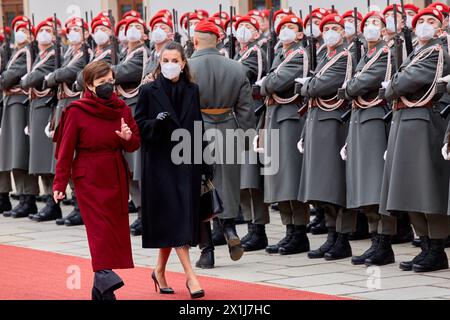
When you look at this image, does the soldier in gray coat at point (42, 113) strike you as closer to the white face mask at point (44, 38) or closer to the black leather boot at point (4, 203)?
the white face mask at point (44, 38)

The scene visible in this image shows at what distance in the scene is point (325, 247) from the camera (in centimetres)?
1177

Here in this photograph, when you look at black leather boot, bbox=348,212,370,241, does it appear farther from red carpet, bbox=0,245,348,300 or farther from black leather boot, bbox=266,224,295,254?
red carpet, bbox=0,245,348,300

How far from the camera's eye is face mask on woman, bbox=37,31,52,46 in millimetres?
15258

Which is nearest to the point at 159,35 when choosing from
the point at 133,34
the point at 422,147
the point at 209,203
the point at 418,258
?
the point at 133,34

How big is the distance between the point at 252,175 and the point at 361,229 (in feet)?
3.68

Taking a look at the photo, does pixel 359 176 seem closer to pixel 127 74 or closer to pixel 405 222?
pixel 405 222

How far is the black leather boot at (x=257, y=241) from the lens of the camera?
12.4m

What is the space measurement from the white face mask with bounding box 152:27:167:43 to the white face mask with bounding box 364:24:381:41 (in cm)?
300

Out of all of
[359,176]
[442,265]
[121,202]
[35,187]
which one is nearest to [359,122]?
→ [359,176]

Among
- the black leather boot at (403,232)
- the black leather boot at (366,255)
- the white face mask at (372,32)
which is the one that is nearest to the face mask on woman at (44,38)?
the black leather boot at (403,232)

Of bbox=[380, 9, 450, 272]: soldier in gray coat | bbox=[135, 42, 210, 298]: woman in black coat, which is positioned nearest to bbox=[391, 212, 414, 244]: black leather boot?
bbox=[380, 9, 450, 272]: soldier in gray coat

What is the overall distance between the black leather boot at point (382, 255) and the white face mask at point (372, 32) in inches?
61.1
